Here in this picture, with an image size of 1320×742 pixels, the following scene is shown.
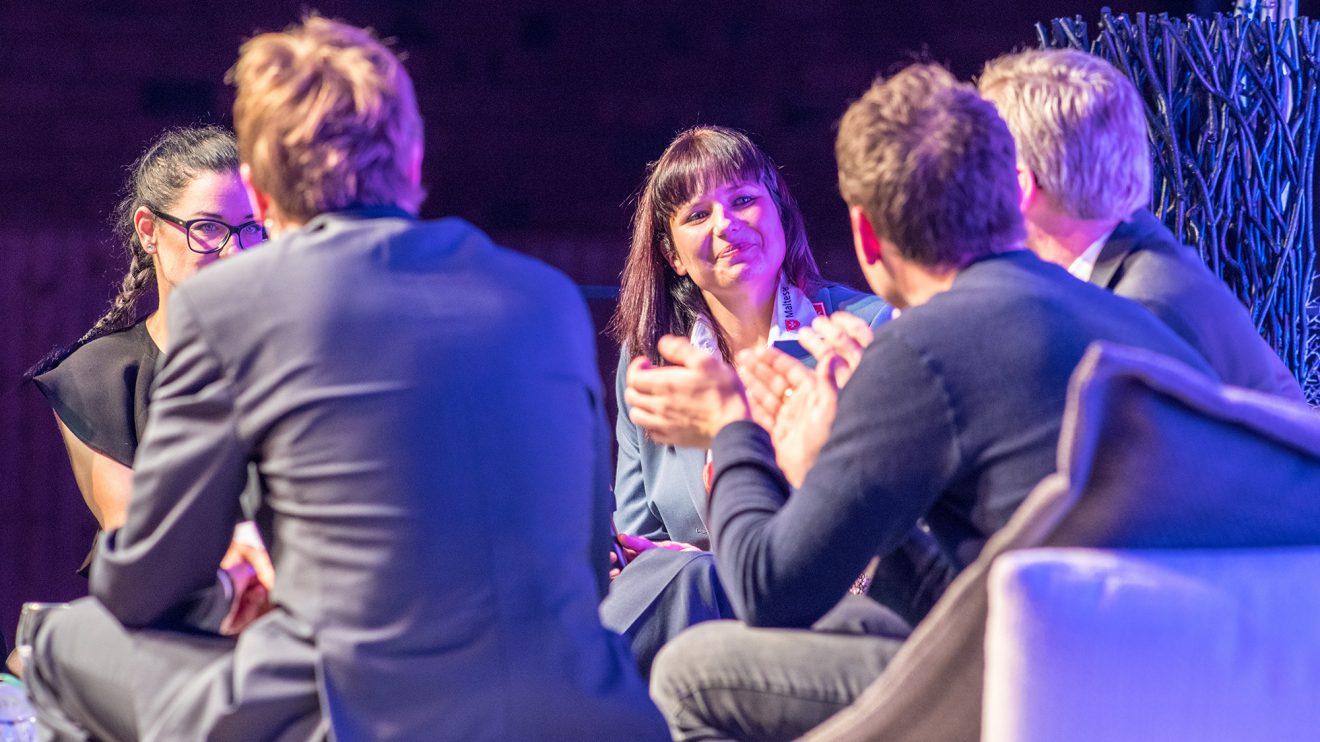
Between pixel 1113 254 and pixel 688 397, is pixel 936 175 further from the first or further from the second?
pixel 1113 254

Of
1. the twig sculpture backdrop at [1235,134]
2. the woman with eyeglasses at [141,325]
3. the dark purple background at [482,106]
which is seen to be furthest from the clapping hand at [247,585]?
the dark purple background at [482,106]

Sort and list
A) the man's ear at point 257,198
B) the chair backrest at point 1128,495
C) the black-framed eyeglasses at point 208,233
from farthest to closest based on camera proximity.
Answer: the black-framed eyeglasses at point 208,233, the man's ear at point 257,198, the chair backrest at point 1128,495

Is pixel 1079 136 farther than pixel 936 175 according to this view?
Yes

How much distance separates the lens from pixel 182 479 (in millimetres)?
1516

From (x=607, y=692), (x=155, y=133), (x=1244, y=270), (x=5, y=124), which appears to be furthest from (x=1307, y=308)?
(x=5, y=124)

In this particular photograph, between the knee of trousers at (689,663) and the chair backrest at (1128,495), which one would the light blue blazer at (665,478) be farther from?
the chair backrest at (1128,495)

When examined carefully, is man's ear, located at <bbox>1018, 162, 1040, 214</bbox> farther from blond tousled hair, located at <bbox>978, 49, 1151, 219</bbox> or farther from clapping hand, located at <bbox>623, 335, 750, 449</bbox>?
clapping hand, located at <bbox>623, 335, 750, 449</bbox>

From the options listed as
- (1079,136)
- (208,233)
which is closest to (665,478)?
(208,233)

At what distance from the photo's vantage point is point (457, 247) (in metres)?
1.59

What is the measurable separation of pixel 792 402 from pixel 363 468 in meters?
0.60

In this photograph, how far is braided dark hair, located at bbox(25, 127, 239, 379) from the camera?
9.57 ft

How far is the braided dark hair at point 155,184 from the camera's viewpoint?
2.92 m

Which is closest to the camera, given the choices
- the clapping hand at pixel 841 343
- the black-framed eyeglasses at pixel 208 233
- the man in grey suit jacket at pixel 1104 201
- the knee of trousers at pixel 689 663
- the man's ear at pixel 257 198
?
the man's ear at pixel 257 198

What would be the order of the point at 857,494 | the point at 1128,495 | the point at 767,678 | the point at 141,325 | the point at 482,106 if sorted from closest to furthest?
the point at 1128,495 → the point at 857,494 → the point at 767,678 → the point at 141,325 → the point at 482,106
